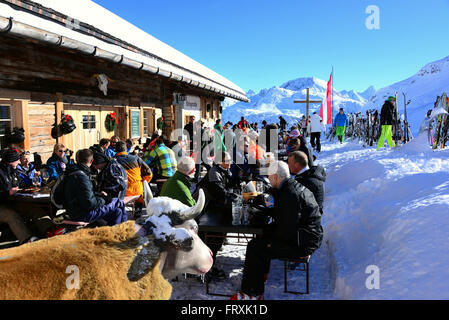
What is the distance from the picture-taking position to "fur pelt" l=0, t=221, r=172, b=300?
1.53m

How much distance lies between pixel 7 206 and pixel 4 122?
1926 millimetres

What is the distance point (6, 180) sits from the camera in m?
4.14

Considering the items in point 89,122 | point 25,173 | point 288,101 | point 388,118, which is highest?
point 288,101

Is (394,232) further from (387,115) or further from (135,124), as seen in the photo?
(135,124)

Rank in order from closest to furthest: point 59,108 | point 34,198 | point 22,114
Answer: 1. point 34,198
2. point 22,114
3. point 59,108

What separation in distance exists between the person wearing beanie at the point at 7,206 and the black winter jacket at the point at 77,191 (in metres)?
0.96

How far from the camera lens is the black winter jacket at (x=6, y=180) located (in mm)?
4117

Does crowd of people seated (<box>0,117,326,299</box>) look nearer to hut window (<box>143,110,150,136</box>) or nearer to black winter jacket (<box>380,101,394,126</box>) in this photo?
hut window (<box>143,110,150,136</box>)

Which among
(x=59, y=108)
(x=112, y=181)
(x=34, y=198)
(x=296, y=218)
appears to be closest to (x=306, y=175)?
(x=296, y=218)

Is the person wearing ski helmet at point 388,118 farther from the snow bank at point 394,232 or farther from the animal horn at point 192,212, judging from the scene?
the animal horn at point 192,212

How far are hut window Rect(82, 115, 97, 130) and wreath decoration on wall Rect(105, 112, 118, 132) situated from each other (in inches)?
17.0

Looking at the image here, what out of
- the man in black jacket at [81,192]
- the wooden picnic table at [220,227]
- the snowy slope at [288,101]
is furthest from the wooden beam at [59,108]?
the snowy slope at [288,101]
